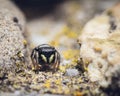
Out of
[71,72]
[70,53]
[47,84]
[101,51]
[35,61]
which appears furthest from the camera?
[70,53]

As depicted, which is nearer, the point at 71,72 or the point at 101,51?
the point at 101,51

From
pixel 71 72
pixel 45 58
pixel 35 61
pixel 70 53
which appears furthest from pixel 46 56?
pixel 70 53

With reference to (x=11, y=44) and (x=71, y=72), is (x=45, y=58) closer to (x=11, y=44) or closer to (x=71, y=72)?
(x=71, y=72)

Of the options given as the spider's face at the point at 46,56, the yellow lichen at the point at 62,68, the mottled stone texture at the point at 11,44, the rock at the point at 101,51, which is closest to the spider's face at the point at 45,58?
the spider's face at the point at 46,56

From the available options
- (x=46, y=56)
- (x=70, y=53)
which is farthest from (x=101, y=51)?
(x=70, y=53)

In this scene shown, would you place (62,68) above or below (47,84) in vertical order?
above

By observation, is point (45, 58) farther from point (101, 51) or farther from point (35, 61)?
point (101, 51)

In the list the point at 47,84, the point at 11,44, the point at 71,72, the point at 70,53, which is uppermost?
the point at 11,44

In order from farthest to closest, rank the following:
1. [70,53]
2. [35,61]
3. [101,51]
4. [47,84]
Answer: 1. [70,53]
2. [35,61]
3. [101,51]
4. [47,84]

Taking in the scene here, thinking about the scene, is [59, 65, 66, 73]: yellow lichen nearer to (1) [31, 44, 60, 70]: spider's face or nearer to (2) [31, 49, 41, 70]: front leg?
(1) [31, 44, 60, 70]: spider's face
